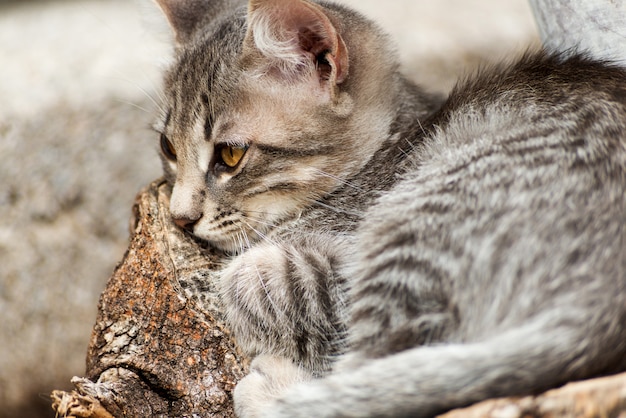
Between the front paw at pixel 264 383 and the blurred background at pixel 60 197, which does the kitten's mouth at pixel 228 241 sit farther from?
the blurred background at pixel 60 197

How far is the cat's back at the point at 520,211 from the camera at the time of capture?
5.49 feet

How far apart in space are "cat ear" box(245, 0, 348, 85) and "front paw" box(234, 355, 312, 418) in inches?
37.8

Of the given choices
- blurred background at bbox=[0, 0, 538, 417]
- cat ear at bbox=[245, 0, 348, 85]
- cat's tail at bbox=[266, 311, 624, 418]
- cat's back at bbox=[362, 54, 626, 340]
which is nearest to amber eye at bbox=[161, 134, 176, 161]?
cat ear at bbox=[245, 0, 348, 85]

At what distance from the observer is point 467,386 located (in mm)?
1540

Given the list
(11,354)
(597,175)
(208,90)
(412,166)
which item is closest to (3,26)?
(11,354)

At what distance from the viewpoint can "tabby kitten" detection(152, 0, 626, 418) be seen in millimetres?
1612

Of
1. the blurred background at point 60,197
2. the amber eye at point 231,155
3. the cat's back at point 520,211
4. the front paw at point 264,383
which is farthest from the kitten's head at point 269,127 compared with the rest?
the blurred background at point 60,197

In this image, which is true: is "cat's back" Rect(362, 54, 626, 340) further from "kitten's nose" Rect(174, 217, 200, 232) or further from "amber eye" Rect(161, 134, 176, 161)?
"amber eye" Rect(161, 134, 176, 161)

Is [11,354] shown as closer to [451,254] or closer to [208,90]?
[208,90]

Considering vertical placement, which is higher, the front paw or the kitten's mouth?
the kitten's mouth

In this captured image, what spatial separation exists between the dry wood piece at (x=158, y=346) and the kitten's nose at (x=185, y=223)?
0.19 ft

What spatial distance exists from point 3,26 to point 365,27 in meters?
2.87

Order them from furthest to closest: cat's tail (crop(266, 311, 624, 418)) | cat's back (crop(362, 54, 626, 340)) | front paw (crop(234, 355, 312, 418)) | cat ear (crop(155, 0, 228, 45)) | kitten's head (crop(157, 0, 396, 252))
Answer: cat ear (crop(155, 0, 228, 45)), kitten's head (crop(157, 0, 396, 252)), front paw (crop(234, 355, 312, 418)), cat's back (crop(362, 54, 626, 340)), cat's tail (crop(266, 311, 624, 418))

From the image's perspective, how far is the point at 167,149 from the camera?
252 cm
